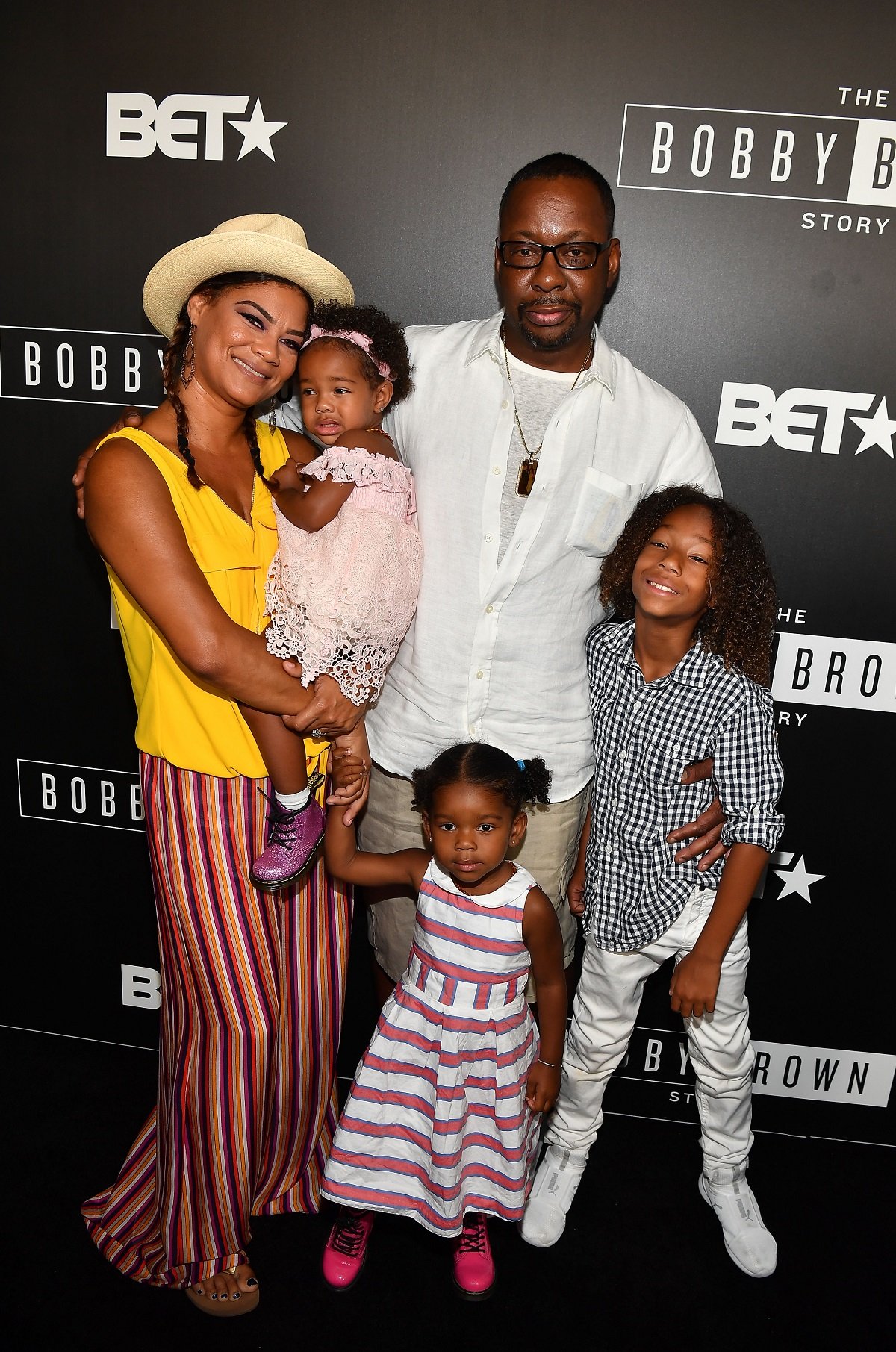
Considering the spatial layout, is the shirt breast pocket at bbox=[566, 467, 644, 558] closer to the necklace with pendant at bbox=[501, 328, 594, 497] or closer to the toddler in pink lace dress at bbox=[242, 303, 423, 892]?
the necklace with pendant at bbox=[501, 328, 594, 497]

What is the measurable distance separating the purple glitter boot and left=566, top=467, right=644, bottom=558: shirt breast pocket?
791 mm

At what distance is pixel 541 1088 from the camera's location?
2135 mm

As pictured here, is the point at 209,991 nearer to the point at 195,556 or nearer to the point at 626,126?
the point at 195,556

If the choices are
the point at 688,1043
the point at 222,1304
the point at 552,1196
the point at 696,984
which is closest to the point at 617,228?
the point at 696,984

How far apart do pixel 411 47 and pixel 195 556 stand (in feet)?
4.17

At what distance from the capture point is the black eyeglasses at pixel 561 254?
197 centimetres

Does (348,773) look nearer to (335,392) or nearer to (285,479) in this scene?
(285,479)

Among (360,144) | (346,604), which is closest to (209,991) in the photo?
(346,604)

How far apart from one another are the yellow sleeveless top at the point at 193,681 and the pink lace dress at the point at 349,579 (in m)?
0.04

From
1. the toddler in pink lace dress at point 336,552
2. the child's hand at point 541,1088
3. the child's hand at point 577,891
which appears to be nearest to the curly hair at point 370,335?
the toddler in pink lace dress at point 336,552

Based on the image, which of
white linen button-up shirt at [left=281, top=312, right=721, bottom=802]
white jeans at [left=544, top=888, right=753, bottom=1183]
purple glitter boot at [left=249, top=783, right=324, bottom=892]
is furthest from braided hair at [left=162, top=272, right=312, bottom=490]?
white jeans at [left=544, top=888, right=753, bottom=1183]

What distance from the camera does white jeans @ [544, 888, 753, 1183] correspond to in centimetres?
222

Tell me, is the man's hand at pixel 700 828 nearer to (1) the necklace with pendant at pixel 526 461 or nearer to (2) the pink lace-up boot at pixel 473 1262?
(1) the necklace with pendant at pixel 526 461

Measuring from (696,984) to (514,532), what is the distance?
1.01m
